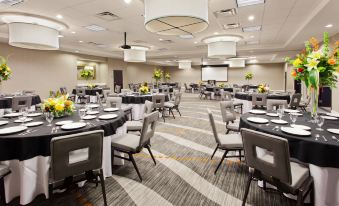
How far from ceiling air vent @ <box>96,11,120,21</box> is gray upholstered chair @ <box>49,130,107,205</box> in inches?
170

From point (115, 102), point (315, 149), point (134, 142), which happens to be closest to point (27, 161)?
point (134, 142)

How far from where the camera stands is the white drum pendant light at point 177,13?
243 centimetres

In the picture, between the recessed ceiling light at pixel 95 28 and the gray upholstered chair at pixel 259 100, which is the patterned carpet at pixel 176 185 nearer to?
the gray upholstered chair at pixel 259 100

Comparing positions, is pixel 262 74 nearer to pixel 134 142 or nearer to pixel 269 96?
pixel 269 96

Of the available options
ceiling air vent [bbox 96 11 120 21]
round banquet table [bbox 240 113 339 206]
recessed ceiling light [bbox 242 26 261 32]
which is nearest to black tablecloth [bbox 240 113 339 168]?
round banquet table [bbox 240 113 339 206]

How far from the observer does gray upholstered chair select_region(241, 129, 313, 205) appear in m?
1.64

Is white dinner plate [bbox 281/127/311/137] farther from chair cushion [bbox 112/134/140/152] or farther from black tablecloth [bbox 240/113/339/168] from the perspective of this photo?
chair cushion [bbox 112/134/140/152]

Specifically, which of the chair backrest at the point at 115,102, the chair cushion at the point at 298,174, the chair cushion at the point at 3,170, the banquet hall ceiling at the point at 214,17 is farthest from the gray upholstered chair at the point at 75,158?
the banquet hall ceiling at the point at 214,17

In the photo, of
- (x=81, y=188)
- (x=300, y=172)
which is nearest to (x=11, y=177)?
(x=81, y=188)

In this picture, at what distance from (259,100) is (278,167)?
523cm

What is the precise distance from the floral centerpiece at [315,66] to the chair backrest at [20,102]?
254 inches

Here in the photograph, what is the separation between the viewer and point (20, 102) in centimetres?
551

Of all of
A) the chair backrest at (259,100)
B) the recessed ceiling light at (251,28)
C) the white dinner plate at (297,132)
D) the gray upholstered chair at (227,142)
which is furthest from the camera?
the recessed ceiling light at (251,28)

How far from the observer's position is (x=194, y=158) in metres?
3.44
